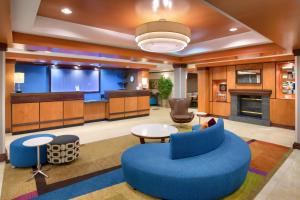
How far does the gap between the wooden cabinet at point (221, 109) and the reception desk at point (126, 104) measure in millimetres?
3443

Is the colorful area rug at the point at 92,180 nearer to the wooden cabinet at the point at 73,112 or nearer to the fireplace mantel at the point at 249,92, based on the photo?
the wooden cabinet at the point at 73,112

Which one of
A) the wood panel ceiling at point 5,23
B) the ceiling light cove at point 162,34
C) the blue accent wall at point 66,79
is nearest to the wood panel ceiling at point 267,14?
the ceiling light cove at point 162,34

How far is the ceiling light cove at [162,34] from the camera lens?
132 inches

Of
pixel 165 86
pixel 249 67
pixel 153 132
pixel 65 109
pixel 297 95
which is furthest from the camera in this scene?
pixel 165 86

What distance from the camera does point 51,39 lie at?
4.26 metres

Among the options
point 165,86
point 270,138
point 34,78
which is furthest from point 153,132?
point 165,86

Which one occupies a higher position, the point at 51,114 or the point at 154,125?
the point at 51,114

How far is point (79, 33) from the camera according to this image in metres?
4.29

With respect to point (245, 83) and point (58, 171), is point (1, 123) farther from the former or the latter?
point (245, 83)

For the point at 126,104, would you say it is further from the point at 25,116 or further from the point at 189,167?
the point at 189,167

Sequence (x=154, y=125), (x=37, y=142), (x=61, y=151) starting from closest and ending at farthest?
(x=37, y=142), (x=61, y=151), (x=154, y=125)

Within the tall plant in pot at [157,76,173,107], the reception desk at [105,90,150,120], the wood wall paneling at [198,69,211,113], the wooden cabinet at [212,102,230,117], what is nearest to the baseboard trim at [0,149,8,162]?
the reception desk at [105,90,150,120]

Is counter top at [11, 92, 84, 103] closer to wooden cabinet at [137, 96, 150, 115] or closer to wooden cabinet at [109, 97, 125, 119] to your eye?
wooden cabinet at [109, 97, 125, 119]

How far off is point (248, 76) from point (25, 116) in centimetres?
870
